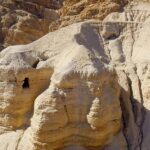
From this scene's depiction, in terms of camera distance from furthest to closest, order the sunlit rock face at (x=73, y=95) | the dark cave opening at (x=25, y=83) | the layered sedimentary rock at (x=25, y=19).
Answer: the layered sedimentary rock at (x=25, y=19)
the dark cave opening at (x=25, y=83)
the sunlit rock face at (x=73, y=95)

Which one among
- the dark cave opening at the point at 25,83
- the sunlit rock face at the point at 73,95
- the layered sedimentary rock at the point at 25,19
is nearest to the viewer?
the sunlit rock face at the point at 73,95

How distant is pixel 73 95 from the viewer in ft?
39.6

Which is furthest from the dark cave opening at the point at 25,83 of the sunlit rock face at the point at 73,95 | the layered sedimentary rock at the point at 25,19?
the layered sedimentary rock at the point at 25,19

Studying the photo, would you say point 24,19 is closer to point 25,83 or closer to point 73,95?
point 25,83

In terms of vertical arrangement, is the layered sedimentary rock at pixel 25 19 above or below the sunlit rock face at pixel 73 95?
above

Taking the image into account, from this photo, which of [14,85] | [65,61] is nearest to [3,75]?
[14,85]

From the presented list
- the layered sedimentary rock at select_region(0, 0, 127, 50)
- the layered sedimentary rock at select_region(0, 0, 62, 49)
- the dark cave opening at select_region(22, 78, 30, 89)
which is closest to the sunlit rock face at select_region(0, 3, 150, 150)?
the dark cave opening at select_region(22, 78, 30, 89)

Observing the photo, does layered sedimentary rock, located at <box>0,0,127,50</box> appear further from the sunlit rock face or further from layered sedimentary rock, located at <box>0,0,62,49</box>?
the sunlit rock face

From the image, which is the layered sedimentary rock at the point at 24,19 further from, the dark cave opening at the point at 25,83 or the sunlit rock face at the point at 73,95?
the dark cave opening at the point at 25,83

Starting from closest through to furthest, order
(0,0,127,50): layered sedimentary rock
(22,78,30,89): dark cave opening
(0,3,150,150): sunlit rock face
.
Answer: (0,3,150,150): sunlit rock face → (22,78,30,89): dark cave opening → (0,0,127,50): layered sedimentary rock

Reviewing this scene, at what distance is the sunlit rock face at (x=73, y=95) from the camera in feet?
39.0

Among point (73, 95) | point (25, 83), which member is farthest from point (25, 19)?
point (73, 95)

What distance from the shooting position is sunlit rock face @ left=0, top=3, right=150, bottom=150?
11.9 meters

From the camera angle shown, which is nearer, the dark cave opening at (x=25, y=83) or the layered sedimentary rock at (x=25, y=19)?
the dark cave opening at (x=25, y=83)
